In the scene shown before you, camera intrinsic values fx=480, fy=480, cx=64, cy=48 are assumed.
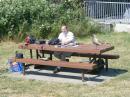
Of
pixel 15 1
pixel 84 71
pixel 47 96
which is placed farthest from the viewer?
pixel 15 1

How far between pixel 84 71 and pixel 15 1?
24.7ft

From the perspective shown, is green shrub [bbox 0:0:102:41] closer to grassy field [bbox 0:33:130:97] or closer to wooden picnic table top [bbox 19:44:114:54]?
grassy field [bbox 0:33:130:97]

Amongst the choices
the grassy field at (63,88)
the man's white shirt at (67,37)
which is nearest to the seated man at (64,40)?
the man's white shirt at (67,37)

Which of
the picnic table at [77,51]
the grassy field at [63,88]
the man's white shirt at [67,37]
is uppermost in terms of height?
the man's white shirt at [67,37]

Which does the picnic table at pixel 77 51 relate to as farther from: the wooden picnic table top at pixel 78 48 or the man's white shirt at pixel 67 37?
the man's white shirt at pixel 67 37

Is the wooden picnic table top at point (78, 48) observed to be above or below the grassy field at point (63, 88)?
above

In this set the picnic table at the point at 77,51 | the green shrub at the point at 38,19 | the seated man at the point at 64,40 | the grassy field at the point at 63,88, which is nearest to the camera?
the grassy field at the point at 63,88

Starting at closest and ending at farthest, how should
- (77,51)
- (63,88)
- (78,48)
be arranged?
(63,88) < (77,51) < (78,48)

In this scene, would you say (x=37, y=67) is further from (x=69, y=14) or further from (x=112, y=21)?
(x=112, y=21)

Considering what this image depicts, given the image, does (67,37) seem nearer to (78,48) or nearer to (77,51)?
(78,48)

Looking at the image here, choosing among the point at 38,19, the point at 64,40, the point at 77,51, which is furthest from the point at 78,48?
the point at 38,19

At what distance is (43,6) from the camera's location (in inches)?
706

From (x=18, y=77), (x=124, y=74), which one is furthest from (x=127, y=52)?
(x=18, y=77)

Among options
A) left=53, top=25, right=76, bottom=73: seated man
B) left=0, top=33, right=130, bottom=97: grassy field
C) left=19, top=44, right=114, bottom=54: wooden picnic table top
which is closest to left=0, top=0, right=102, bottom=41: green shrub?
left=0, top=33, right=130, bottom=97: grassy field
